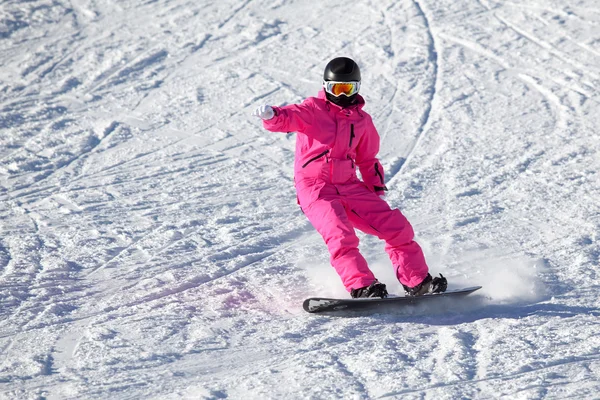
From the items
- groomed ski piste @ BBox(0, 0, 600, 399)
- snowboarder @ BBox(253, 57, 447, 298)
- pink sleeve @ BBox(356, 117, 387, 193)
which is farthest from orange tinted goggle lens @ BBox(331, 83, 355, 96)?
groomed ski piste @ BBox(0, 0, 600, 399)

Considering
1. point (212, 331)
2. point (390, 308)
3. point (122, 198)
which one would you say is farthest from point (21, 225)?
point (390, 308)

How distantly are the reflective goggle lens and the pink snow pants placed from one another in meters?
0.59

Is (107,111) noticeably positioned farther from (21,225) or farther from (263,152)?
(21,225)

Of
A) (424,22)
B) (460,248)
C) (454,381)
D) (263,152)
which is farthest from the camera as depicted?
(424,22)

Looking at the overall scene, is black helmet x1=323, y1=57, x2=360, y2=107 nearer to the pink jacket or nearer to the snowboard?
the pink jacket


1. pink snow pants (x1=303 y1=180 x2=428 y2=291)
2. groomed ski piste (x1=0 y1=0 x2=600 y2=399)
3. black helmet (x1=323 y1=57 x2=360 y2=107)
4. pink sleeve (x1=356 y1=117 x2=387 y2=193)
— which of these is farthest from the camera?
pink sleeve (x1=356 y1=117 x2=387 y2=193)

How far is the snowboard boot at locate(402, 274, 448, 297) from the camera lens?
15.2ft

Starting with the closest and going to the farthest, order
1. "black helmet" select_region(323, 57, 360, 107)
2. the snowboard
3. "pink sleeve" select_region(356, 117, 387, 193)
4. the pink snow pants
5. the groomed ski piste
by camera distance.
A: the groomed ski piste, the snowboard, the pink snow pants, "black helmet" select_region(323, 57, 360, 107), "pink sleeve" select_region(356, 117, 387, 193)

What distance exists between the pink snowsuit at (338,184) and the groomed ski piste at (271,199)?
39 cm

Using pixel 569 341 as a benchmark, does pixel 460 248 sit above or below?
below

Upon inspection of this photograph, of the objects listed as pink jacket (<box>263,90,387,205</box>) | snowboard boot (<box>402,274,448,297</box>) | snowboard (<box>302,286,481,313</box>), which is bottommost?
snowboard boot (<box>402,274,448,297</box>)

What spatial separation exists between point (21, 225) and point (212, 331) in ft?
8.13

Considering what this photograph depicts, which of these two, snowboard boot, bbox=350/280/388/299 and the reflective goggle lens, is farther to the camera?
the reflective goggle lens

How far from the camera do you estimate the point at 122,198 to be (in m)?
6.60
